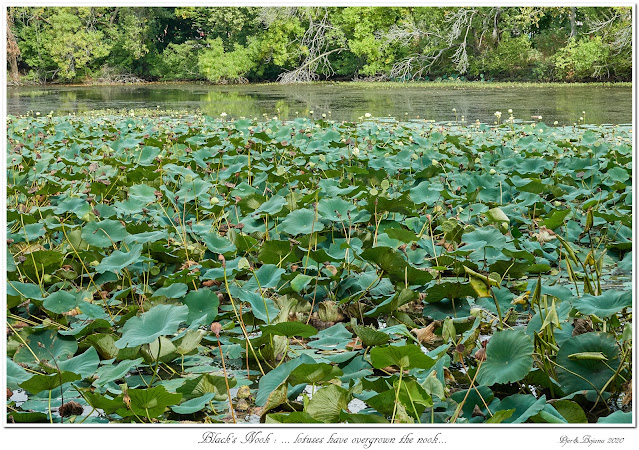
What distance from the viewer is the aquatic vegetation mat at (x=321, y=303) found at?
40.3 inches

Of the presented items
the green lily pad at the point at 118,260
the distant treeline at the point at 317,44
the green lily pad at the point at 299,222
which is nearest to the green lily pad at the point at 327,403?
the green lily pad at the point at 118,260

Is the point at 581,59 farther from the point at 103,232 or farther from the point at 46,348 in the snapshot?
the point at 46,348

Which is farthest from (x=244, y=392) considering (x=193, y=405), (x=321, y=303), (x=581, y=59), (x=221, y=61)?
(x=221, y=61)

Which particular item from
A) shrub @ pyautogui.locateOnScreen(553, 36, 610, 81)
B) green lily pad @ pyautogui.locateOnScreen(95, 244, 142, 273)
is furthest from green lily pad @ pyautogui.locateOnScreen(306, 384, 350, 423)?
shrub @ pyautogui.locateOnScreen(553, 36, 610, 81)

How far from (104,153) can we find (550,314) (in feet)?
8.87

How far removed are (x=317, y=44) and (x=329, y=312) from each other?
612 inches

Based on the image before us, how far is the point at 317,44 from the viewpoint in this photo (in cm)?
1630

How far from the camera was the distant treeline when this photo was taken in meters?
13.2

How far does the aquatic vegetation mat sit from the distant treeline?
1112cm

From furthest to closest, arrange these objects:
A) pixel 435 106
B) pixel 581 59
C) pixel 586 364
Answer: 1. pixel 581 59
2. pixel 435 106
3. pixel 586 364

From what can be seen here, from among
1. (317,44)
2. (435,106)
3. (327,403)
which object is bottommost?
(435,106)

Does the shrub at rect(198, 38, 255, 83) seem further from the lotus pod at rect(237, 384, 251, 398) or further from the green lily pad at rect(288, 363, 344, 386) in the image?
the green lily pad at rect(288, 363, 344, 386)

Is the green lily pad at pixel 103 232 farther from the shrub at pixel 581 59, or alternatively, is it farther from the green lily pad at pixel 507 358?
the shrub at pixel 581 59

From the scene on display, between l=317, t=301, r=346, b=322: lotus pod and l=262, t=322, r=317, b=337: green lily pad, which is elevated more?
l=262, t=322, r=317, b=337: green lily pad
